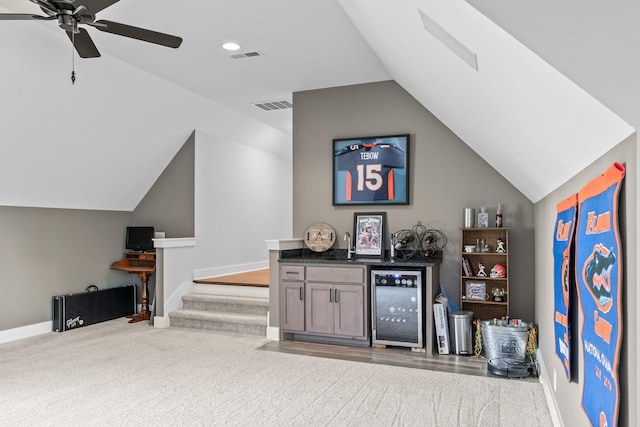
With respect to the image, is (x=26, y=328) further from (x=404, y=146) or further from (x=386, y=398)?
(x=404, y=146)

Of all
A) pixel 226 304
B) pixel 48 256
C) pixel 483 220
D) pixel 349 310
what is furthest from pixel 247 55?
pixel 48 256

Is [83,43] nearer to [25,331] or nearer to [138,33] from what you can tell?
[138,33]

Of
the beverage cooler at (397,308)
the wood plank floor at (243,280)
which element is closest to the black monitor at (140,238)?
the wood plank floor at (243,280)

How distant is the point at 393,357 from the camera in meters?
4.52

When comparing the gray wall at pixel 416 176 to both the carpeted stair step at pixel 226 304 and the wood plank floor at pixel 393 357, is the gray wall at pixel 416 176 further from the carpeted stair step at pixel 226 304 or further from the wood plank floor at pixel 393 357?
the carpeted stair step at pixel 226 304

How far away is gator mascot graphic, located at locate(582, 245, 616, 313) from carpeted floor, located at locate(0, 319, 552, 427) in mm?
1701

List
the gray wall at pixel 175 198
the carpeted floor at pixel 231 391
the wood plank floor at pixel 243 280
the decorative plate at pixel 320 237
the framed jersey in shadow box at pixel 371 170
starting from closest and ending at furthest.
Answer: the carpeted floor at pixel 231 391 → the framed jersey in shadow box at pixel 371 170 → the decorative plate at pixel 320 237 → the wood plank floor at pixel 243 280 → the gray wall at pixel 175 198

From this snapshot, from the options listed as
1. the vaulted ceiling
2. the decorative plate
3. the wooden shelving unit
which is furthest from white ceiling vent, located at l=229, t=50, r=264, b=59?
the wooden shelving unit

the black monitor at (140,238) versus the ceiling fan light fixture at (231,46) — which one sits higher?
the ceiling fan light fixture at (231,46)

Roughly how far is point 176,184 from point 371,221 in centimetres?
304

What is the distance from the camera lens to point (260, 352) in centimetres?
473

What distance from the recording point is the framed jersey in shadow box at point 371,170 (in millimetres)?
5305

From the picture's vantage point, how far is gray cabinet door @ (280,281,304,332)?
16.7 ft

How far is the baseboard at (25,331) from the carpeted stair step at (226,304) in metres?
1.61
